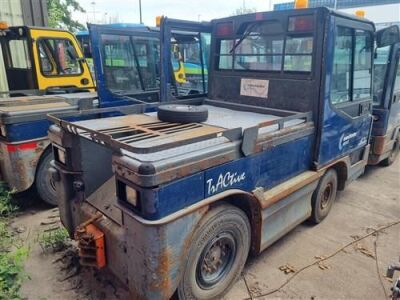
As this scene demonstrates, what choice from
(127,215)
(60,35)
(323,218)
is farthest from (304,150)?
(60,35)

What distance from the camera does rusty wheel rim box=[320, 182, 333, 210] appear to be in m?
3.93

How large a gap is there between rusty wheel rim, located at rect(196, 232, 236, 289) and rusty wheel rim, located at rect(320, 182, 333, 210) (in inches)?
67.3

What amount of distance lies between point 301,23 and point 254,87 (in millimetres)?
813

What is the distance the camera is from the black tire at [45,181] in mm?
4098

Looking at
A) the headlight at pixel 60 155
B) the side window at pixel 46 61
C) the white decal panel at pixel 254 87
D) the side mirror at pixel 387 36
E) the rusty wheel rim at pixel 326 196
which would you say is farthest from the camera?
the side window at pixel 46 61

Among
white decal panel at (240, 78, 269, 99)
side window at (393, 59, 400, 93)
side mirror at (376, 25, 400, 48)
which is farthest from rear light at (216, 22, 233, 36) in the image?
side window at (393, 59, 400, 93)

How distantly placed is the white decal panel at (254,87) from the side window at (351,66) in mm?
693

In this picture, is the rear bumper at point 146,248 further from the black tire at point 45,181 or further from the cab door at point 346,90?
the black tire at point 45,181

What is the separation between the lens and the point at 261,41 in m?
3.51

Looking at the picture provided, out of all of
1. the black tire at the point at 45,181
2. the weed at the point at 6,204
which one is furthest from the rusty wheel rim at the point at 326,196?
the weed at the point at 6,204

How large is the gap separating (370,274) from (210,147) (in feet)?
6.81

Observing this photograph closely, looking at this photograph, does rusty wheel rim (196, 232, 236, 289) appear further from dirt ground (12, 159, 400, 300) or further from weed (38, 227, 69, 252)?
weed (38, 227, 69, 252)

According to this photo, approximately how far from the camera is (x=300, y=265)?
314 cm

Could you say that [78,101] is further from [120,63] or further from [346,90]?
[346,90]
